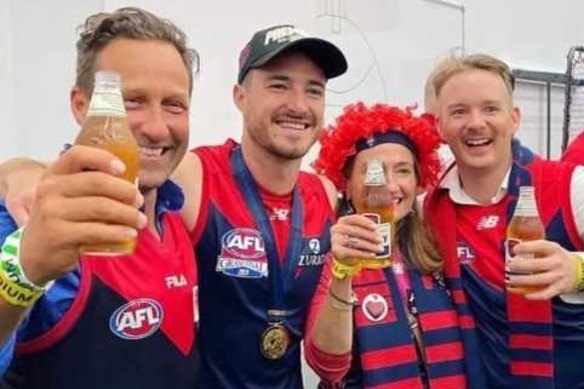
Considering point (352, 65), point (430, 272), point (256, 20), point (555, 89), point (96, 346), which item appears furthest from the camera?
point (555, 89)

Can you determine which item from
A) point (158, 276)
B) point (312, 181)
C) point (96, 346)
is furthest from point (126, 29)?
point (312, 181)

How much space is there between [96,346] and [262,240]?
0.59m

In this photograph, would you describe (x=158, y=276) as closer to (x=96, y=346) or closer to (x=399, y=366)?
(x=96, y=346)

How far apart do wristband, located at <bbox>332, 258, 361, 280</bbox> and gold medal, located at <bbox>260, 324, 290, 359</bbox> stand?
0.20m

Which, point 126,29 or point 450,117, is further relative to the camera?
point 450,117

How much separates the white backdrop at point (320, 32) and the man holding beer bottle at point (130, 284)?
0.85m

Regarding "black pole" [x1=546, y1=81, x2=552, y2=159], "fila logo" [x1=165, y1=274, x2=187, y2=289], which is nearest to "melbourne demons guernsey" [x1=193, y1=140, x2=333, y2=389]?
"fila logo" [x1=165, y1=274, x2=187, y2=289]

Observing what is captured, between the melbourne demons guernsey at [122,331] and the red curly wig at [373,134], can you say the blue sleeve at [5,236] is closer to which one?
the melbourne demons guernsey at [122,331]

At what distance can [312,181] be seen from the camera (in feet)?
6.30

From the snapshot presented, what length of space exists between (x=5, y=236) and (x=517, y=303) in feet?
4.12

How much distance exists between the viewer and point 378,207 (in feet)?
5.18

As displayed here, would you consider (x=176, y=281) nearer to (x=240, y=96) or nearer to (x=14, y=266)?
(x=14, y=266)

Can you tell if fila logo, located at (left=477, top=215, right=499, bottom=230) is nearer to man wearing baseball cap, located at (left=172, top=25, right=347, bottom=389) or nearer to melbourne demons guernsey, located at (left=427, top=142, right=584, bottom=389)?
melbourne demons guernsey, located at (left=427, top=142, right=584, bottom=389)

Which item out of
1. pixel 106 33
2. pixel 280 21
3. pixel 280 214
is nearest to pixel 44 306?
pixel 106 33
